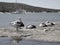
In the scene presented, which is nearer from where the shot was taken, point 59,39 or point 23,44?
point 23,44

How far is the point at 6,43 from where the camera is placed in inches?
893

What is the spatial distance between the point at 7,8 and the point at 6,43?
14864cm

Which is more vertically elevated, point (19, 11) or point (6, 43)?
point (6, 43)

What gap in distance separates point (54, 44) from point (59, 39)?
9.51 ft

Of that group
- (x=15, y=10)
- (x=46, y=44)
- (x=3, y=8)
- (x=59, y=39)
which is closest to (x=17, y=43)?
(x=46, y=44)

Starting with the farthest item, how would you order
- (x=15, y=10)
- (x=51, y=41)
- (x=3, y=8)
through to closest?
(x=15, y=10) → (x=3, y=8) → (x=51, y=41)

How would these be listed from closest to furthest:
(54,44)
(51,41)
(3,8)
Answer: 1. (54,44)
2. (51,41)
3. (3,8)

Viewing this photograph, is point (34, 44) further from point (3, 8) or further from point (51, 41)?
point (3, 8)

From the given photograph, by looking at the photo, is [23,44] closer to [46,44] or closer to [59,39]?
[46,44]

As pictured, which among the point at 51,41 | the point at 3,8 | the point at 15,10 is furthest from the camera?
the point at 15,10

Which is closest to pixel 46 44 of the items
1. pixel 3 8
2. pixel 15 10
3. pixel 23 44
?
pixel 23 44

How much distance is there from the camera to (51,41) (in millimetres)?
23438

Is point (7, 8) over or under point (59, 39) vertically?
under

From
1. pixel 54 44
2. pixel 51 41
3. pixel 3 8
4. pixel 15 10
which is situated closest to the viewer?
pixel 54 44
